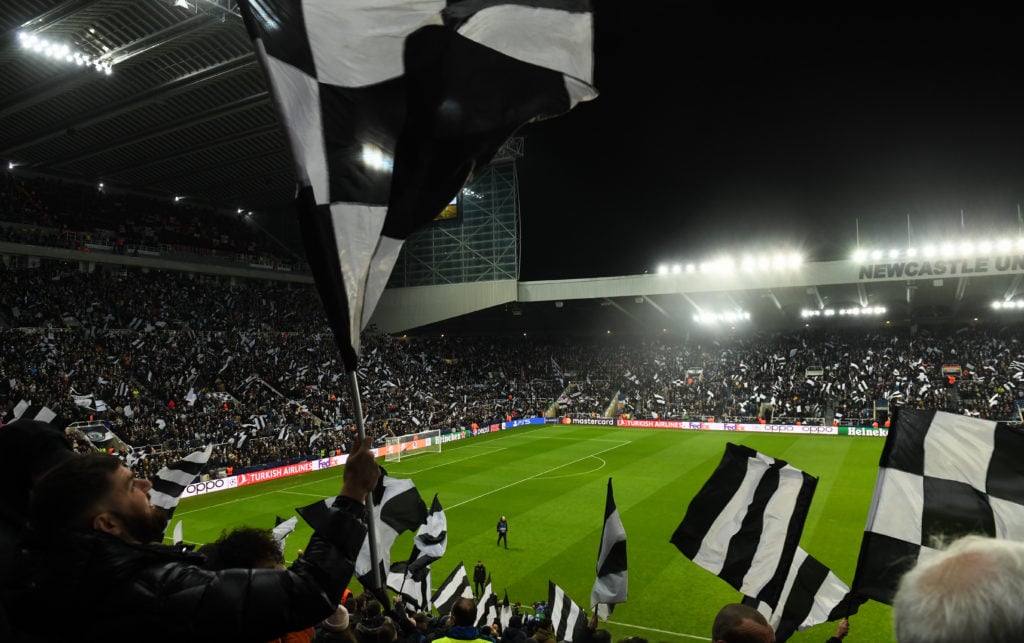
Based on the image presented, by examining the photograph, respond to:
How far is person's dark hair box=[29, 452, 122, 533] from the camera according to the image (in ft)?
6.32

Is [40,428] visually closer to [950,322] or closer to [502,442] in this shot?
[502,442]

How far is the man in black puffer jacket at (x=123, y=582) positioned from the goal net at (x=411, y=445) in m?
30.7

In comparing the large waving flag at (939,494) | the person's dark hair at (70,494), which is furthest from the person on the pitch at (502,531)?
the person's dark hair at (70,494)

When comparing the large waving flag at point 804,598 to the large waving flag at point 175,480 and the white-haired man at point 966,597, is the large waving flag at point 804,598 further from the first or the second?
the large waving flag at point 175,480

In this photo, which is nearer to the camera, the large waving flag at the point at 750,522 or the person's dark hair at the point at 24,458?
the person's dark hair at the point at 24,458

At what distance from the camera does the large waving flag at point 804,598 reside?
18.4ft

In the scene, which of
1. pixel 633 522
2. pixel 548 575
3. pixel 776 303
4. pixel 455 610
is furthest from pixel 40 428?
pixel 776 303

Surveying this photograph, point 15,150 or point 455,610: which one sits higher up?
point 15,150

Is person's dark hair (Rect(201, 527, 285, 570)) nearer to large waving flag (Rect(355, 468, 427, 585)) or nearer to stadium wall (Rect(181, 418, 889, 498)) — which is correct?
large waving flag (Rect(355, 468, 427, 585))

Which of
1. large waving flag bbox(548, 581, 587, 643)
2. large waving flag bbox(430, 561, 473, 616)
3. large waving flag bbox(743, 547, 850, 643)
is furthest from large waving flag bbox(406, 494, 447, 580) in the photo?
large waving flag bbox(743, 547, 850, 643)

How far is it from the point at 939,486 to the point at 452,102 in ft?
12.9

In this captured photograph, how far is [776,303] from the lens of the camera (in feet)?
144

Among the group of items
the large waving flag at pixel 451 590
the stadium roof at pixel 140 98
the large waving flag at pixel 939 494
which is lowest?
the large waving flag at pixel 451 590

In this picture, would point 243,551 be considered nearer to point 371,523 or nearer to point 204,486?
point 371,523
